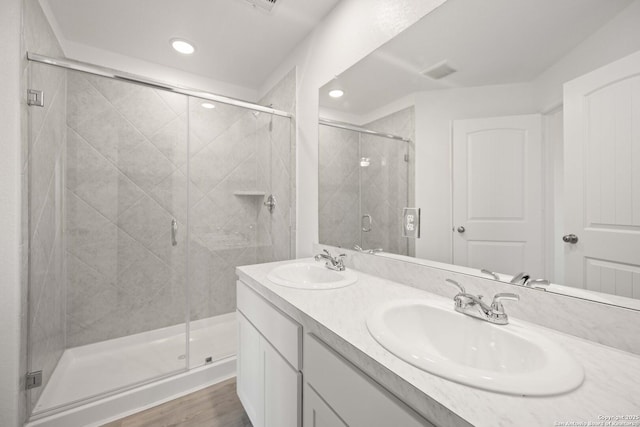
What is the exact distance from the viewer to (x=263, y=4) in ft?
4.94

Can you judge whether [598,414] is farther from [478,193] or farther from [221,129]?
[221,129]

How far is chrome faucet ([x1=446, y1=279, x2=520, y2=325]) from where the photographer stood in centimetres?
70

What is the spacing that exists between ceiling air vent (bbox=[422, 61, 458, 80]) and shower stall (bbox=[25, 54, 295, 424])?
48.3 inches

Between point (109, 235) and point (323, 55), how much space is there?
198 centimetres

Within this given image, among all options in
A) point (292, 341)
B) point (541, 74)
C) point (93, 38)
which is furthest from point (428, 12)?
point (93, 38)

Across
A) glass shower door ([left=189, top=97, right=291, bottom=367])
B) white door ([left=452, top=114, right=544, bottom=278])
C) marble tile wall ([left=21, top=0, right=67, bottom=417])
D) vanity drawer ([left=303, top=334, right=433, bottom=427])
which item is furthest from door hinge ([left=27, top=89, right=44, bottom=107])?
white door ([left=452, top=114, right=544, bottom=278])

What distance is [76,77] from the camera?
163 cm

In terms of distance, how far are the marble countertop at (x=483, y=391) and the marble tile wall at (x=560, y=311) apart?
0.02 m

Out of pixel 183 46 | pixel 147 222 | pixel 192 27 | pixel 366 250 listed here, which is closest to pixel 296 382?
pixel 366 250

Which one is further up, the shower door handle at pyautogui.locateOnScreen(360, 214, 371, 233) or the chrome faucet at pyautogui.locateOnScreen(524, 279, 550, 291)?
the shower door handle at pyautogui.locateOnScreen(360, 214, 371, 233)

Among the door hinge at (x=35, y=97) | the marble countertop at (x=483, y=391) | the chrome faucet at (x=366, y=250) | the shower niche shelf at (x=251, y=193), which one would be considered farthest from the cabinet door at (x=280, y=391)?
Result: the door hinge at (x=35, y=97)

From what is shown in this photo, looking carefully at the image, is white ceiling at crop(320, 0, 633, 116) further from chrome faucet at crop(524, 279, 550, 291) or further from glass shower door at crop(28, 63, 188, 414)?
glass shower door at crop(28, 63, 188, 414)

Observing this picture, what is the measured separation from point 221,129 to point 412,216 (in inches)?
67.3

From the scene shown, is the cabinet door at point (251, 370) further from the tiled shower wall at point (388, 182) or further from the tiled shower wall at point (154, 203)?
the tiled shower wall at point (154, 203)
